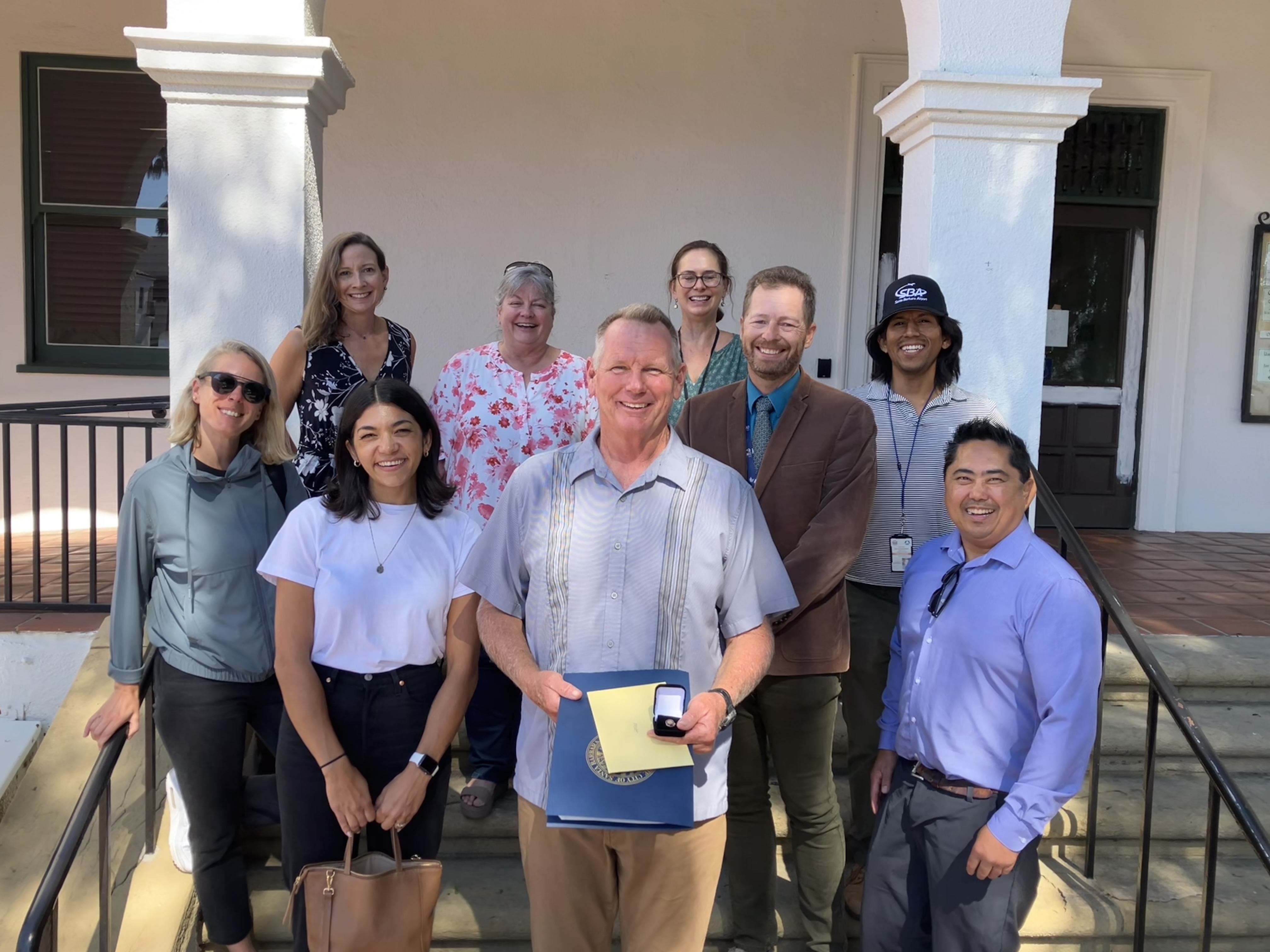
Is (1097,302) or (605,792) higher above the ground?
(1097,302)

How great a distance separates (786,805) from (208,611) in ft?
5.64

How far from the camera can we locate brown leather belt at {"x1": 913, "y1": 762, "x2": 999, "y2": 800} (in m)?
2.25

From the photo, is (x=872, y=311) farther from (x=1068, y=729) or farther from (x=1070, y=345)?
(x=1068, y=729)

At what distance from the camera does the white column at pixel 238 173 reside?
3.34m

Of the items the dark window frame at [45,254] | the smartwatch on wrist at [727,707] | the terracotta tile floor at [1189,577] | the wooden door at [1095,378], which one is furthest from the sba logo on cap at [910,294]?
the dark window frame at [45,254]

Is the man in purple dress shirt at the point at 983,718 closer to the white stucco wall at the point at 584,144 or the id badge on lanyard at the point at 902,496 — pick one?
the id badge on lanyard at the point at 902,496

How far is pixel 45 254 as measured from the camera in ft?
21.1

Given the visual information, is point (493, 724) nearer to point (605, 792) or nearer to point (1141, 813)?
point (605, 792)

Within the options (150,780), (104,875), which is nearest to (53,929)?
(104,875)

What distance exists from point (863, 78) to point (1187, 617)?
4.00m

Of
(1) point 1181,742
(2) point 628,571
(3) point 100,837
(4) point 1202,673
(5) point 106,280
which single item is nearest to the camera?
(2) point 628,571

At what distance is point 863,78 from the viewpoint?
6.47 m

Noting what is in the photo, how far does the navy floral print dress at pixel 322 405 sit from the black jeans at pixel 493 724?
824mm

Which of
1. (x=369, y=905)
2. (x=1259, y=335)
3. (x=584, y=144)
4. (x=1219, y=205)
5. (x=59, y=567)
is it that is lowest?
(x=369, y=905)
